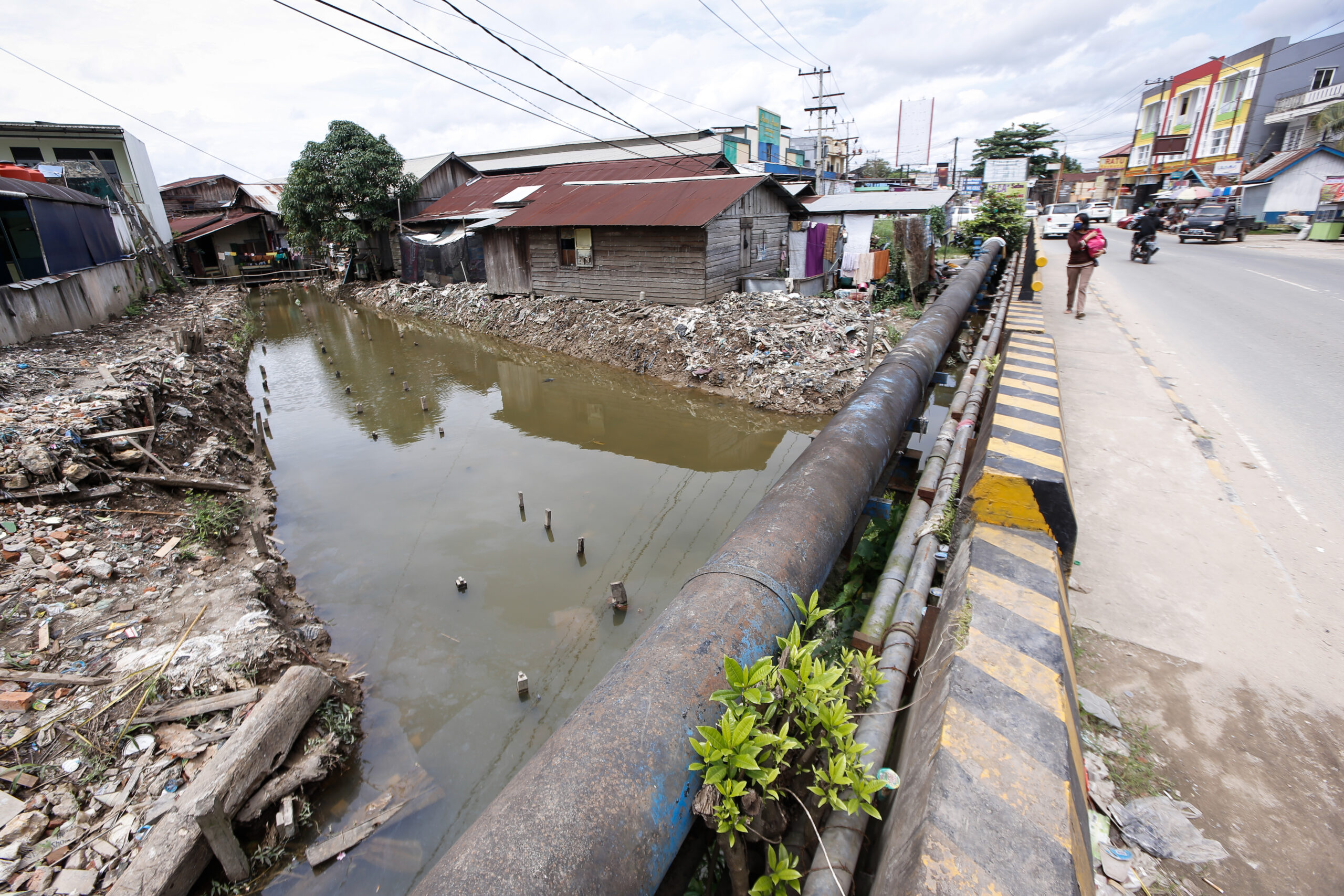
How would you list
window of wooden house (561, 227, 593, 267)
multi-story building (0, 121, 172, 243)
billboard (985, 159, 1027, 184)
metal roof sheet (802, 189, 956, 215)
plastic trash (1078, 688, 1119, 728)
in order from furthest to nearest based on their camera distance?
1. billboard (985, 159, 1027, 184)
2. multi-story building (0, 121, 172, 243)
3. metal roof sheet (802, 189, 956, 215)
4. window of wooden house (561, 227, 593, 267)
5. plastic trash (1078, 688, 1119, 728)

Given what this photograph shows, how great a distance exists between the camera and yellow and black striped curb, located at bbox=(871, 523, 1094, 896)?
4.95 ft

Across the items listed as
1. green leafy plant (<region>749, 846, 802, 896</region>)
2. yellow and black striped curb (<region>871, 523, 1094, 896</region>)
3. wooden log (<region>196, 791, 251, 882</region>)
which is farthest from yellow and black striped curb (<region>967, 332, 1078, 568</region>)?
wooden log (<region>196, 791, 251, 882</region>)

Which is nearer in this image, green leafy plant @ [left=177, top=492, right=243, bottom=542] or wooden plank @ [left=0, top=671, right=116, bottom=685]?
wooden plank @ [left=0, top=671, right=116, bottom=685]

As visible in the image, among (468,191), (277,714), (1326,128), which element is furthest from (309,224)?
(1326,128)

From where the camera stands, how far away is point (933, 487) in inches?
156

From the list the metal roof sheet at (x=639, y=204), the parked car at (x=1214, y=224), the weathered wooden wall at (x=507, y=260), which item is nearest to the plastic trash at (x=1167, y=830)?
the metal roof sheet at (x=639, y=204)

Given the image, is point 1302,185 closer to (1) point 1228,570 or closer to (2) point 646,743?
(1) point 1228,570

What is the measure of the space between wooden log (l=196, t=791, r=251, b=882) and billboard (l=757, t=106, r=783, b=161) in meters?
34.9

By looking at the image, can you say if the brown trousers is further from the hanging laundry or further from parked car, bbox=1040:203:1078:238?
parked car, bbox=1040:203:1078:238

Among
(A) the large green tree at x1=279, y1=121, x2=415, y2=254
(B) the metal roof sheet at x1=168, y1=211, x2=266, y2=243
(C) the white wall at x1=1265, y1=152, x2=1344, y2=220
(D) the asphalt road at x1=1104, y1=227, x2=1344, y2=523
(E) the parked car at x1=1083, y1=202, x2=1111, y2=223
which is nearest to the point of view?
(D) the asphalt road at x1=1104, y1=227, x2=1344, y2=523

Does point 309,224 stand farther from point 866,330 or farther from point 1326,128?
point 1326,128

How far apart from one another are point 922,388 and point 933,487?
2124mm

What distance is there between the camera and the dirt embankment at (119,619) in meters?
3.50

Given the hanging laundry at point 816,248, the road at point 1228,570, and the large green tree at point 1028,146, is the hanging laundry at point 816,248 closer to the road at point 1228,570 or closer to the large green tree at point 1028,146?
the road at point 1228,570
